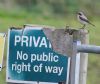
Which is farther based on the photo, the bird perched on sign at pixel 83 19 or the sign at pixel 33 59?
the bird perched on sign at pixel 83 19

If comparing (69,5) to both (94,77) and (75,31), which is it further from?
(75,31)

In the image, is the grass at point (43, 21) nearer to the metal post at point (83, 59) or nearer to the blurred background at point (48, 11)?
the blurred background at point (48, 11)

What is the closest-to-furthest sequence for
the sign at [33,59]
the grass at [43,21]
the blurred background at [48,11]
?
the sign at [33,59] → the grass at [43,21] → the blurred background at [48,11]

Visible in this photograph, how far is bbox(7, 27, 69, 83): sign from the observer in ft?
18.8

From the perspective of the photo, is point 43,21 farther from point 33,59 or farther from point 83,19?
point 33,59

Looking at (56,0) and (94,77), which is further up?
(56,0)

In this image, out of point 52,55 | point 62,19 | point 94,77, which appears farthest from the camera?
point 62,19

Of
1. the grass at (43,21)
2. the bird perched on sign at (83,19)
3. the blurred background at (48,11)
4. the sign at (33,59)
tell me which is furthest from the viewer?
the blurred background at (48,11)

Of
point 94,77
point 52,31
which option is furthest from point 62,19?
point 52,31

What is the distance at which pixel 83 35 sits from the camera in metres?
5.75

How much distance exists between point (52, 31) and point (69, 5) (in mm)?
16666

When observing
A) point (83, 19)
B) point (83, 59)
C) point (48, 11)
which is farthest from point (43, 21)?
point (83, 59)

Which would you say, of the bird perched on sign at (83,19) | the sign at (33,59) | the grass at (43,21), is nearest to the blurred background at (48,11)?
the grass at (43,21)

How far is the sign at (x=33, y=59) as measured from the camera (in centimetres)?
574
